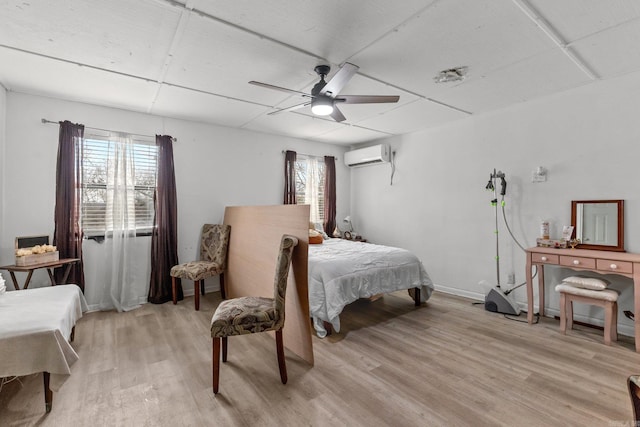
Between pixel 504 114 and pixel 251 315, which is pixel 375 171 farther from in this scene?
pixel 251 315

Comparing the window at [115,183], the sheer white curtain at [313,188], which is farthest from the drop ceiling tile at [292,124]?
the window at [115,183]

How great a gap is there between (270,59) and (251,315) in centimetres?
207

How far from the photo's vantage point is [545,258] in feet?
10.3

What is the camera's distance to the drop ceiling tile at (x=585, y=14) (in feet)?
6.20

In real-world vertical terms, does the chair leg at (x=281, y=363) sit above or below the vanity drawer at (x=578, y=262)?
below

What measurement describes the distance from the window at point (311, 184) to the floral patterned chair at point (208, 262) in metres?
1.66

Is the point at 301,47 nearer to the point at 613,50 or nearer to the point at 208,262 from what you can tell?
the point at 613,50

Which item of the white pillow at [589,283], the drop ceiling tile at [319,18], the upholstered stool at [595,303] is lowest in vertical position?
the upholstered stool at [595,303]

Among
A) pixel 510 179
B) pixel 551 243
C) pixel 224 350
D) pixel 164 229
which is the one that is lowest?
pixel 224 350

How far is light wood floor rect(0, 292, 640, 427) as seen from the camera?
184 cm

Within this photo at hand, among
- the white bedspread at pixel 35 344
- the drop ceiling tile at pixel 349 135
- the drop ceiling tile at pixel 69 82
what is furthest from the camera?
the drop ceiling tile at pixel 349 135

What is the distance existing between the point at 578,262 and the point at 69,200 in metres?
5.50

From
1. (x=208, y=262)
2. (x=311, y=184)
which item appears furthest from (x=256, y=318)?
(x=311, y=184)

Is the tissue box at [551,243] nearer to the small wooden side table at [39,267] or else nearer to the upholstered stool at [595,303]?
the upholstered stool at [595,303]
